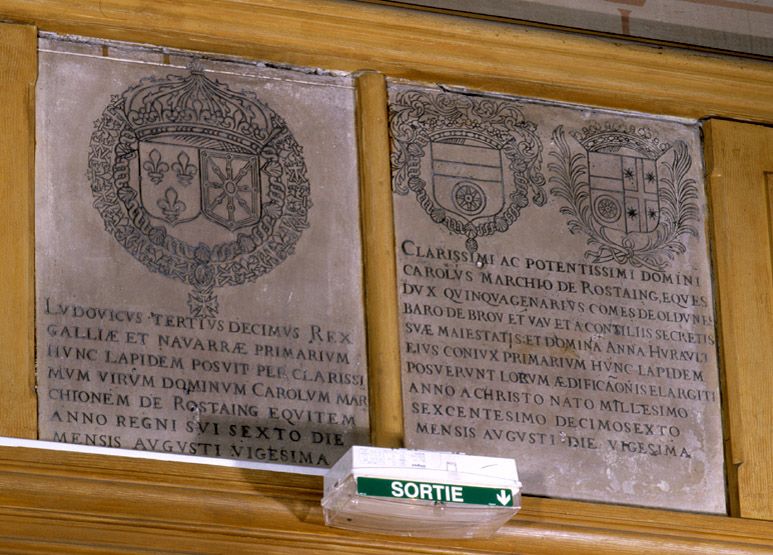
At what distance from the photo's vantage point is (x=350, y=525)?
666cm

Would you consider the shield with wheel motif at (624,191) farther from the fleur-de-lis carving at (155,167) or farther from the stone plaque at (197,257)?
the fleur-de-lis carving at (155,167)

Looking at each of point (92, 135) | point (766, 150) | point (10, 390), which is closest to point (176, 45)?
point (92, 135)

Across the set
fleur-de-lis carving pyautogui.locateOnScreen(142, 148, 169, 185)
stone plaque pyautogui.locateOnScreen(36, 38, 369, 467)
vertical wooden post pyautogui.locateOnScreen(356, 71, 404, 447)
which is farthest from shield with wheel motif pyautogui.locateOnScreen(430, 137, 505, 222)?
fleur-de-lis carving pyautogui.locateOnScreen(142, 148, 169, 185)

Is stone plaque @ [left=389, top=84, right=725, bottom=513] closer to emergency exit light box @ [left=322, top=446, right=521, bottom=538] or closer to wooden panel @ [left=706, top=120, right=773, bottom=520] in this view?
wooden panel @ [left=706, top=120, right=773, bottom=520]

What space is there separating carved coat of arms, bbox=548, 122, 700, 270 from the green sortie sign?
4.26 feet

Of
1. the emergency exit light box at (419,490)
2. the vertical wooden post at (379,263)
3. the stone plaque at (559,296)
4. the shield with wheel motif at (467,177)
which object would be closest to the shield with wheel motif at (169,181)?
the vertical wooden post at (379,263)

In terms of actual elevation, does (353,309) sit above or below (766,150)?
below

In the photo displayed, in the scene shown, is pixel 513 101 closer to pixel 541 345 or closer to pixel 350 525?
pixel 541 345

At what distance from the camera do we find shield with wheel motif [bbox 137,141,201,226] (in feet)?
23.3

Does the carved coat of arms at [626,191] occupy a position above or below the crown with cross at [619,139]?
below

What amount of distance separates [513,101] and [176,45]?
3.98ft

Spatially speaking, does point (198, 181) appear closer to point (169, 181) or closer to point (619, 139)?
point (169, 181)

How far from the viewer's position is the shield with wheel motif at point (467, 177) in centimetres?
744

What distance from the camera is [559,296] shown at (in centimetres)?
741
